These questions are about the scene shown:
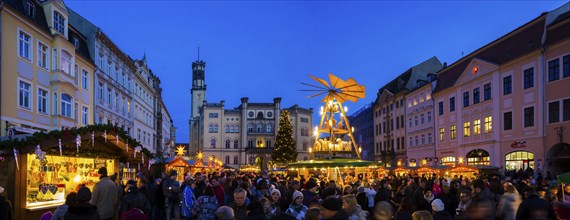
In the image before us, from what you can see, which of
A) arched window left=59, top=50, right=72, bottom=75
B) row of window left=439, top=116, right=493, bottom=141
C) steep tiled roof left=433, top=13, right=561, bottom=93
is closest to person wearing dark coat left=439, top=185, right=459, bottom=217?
arched window left=59, top=50, right=72, bottom=75

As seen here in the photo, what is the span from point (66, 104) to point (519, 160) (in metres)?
28.2

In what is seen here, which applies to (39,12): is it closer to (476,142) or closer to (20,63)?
(20,63)

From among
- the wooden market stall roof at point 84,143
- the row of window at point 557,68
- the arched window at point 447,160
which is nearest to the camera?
the wooden market stall roof at point 84,143

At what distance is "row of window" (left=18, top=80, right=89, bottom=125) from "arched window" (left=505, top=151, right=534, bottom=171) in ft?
90.2

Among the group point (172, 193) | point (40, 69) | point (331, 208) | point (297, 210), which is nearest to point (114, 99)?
point (40, 69)

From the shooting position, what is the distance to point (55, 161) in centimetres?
1712

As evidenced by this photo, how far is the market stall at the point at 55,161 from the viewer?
44.0 feet

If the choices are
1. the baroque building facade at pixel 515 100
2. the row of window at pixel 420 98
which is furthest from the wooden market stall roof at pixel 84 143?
the row of window at pixel 420 98

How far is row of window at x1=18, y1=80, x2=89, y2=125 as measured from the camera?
22966 mm

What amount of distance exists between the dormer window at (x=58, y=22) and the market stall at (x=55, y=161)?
31.3 feet

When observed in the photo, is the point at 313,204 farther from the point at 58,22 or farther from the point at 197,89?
the point at 197,89

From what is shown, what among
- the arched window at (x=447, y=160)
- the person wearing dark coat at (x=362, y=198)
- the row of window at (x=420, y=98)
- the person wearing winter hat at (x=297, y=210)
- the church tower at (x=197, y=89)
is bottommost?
the arched window at (x=447, y=160)

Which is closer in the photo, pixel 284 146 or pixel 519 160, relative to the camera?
pixel 519 160

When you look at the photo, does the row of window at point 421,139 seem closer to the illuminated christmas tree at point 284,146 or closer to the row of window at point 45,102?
the illuminated christmas tree at point 284,146
